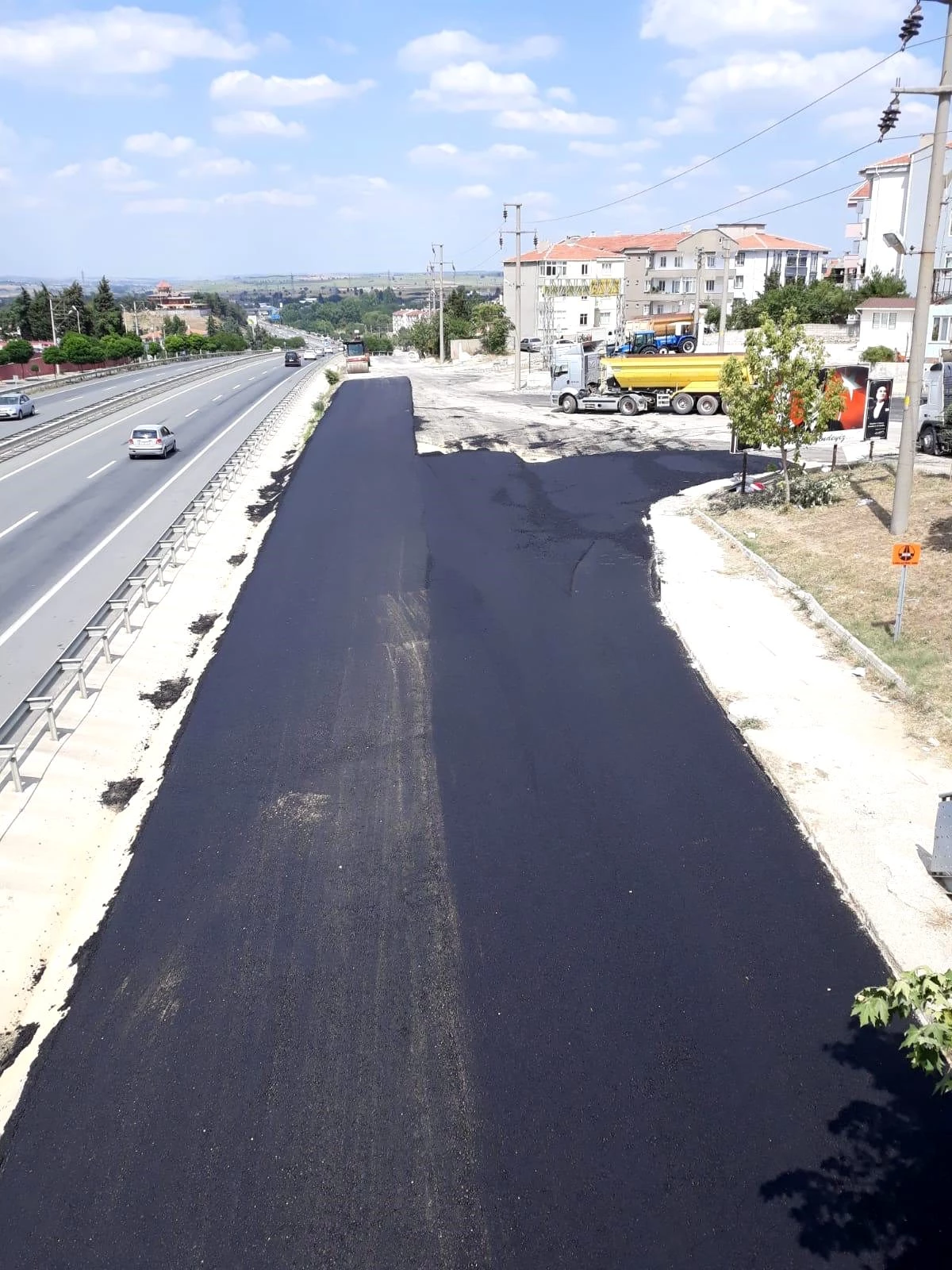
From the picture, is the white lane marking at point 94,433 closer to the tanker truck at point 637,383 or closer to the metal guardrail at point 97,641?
the metal guardrail at point 97,641

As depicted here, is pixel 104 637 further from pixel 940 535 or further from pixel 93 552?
→ pixel 940 535

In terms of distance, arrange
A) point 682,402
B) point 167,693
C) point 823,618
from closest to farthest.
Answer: point 167,693 < point 823,618 < point 682,402

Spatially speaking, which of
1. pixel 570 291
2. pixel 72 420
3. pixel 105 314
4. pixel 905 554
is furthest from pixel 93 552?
pixel 105 314

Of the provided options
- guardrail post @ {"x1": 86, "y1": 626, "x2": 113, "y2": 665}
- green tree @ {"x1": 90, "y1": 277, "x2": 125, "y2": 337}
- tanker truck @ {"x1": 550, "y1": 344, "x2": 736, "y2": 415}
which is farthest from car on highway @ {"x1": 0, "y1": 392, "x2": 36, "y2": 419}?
green tree @ {"x1": 90, "y1": 277, "x2": 125, "y2": 337}

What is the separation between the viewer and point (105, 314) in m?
112

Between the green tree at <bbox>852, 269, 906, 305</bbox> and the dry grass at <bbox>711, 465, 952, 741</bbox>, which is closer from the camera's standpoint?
the dry grass at <bbox>711, 465, 952, 741</bbox>

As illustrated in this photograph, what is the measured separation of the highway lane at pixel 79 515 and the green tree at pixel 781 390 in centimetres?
1419

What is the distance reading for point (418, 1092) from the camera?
7.46 m

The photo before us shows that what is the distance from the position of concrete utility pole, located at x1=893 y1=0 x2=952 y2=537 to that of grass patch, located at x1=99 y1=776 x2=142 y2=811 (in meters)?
14.7

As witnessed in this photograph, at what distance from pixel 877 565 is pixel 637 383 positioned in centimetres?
2480

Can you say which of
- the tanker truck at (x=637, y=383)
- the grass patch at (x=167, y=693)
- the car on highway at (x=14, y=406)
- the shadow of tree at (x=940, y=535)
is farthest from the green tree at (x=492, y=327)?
the grass patch at (x=167, y=693)

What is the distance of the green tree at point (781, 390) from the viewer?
2262 cm

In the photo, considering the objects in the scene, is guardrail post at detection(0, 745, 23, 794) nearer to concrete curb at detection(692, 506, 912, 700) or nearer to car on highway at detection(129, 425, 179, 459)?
concrete curb at detection(692, 506, 912, 700)

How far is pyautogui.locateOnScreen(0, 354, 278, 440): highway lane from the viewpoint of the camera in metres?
46.9
